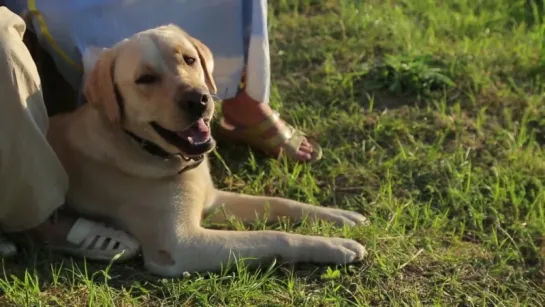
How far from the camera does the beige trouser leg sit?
2.47m

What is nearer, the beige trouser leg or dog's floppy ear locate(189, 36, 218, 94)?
the beige trouser leg

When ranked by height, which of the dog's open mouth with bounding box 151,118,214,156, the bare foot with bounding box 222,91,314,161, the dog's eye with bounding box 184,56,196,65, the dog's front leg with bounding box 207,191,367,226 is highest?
the dog's eye with bounding box 184,56,196,65

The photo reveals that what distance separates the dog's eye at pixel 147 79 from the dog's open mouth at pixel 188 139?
0.45 feet

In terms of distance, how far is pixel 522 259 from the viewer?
2.72 metres

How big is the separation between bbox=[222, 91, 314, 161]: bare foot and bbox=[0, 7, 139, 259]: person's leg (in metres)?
0.90

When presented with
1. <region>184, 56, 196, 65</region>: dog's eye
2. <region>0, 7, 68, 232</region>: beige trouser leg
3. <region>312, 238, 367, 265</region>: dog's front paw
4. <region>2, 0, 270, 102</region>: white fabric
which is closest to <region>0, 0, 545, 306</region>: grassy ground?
<region>312, 238, 367, 265</region>: dog's front paw

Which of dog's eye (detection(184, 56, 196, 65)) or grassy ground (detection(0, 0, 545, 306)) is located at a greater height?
dog's eye (detection(184, 56, 196, 65))

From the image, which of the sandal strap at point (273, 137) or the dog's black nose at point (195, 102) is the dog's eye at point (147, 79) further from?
the sandal strap at point (273, 137)

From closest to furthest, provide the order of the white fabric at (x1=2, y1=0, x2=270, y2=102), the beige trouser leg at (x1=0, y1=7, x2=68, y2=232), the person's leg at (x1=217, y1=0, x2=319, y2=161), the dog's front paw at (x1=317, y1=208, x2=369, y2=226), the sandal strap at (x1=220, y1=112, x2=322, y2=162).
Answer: the beige trouser leg at (x1=0, y1=7, x2=68, y2=232), the dog's front paw at (x1=317, y1=208, x2=369, y2=226), the white fabric at (x1=2, y1=0, x2=270, y2=102), the person's leg at (x1=217, y1=0, x2=319, y2=161), the sandal strap at (x1=220, y1=112, x2=322, y2=162)

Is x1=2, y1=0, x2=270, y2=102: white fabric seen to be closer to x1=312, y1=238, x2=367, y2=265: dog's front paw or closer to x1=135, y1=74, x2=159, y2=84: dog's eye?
x1=135, y1=74, x2=159, y2=84: dog's eye

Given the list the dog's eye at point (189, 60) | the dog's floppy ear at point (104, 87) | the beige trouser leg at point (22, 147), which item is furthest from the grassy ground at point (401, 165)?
the dog's eye at point (189, 60)

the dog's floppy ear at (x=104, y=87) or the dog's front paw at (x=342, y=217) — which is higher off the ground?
the dog's floppy ear at (x=104, y=87)

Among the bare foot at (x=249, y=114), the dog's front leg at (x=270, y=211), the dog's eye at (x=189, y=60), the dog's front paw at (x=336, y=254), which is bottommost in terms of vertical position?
the dog's front leg at (x=270, y=211)

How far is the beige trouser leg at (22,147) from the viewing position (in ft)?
8.09
